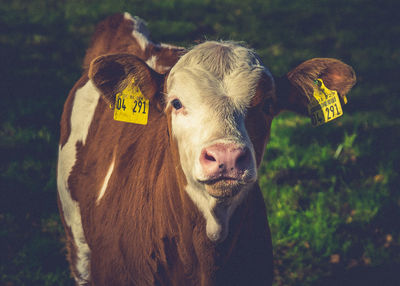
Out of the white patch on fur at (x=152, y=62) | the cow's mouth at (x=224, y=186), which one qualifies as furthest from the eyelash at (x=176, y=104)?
the white patch on fur at (x=152, y=62)

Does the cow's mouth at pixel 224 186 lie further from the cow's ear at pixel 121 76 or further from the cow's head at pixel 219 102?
the cow's ear at pixel 121 76

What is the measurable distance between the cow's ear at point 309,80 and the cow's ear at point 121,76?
70 cm

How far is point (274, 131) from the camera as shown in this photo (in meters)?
5.13

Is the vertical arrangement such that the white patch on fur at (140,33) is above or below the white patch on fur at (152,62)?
above

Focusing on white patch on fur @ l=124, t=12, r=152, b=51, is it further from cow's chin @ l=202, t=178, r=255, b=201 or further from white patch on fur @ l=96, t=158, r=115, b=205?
cow's chin @ l=202, t=178, r=255, b=201

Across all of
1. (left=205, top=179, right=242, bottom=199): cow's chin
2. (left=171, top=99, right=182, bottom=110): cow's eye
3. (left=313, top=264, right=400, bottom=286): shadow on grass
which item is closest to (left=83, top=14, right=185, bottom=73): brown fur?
(left=171, top=99, right=182, bottom=110): cow's eye

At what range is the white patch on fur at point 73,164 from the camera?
3.37 metres

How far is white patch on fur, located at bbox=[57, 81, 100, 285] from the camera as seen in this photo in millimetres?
3371

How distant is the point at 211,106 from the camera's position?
6.84ft

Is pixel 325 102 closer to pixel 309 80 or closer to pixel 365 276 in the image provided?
pixel 309 80

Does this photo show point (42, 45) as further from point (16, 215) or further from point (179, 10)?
point (16, 215)

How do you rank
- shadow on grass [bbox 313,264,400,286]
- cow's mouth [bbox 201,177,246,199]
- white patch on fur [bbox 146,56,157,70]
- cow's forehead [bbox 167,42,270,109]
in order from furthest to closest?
shadow on grass [bbox 313,264,400,286] < white patch on fur [bbox 146,56,157,70] < cow's forehead [bbox 167,42,270,109] < cow's mouth [bbox 201,177,246,199]

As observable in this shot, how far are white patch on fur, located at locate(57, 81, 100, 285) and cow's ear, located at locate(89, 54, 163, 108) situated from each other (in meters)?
0.84

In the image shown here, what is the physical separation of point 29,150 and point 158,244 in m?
2.65
